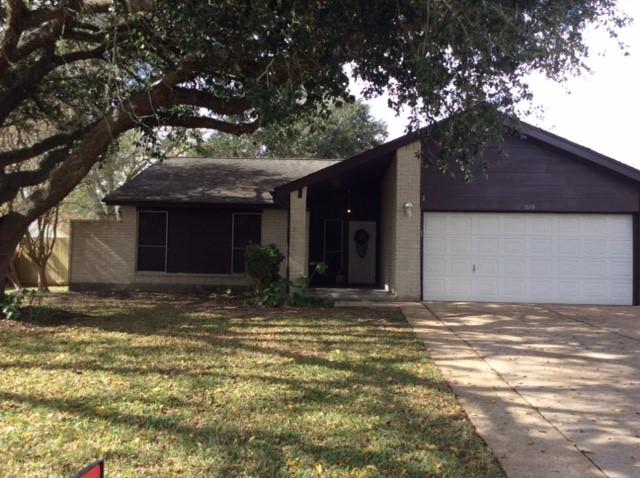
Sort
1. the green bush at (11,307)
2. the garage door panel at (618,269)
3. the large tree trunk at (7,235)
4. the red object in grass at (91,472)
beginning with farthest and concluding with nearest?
the garage door panel at (618,269) < the large tree trunk at (7,235) < the green bush at (11,307) < the red object in grass at (91,472)

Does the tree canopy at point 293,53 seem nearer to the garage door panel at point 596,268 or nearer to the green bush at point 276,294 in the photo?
the green bush at point 276,294

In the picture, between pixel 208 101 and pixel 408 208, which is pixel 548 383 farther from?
pixel 208 101

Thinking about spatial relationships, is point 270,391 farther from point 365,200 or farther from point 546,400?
point 365,200

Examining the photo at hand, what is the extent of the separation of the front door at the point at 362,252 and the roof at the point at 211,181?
102 inches

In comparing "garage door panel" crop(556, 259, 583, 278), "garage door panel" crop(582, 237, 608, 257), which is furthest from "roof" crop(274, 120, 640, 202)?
"garage door panel" crop(556, 259, 583, 278)

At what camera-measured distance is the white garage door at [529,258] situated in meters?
14.2

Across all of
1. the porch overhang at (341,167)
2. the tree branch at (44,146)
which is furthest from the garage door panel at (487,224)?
the tree branch at (44,146)

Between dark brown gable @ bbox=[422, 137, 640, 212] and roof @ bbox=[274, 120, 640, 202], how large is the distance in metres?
0.30

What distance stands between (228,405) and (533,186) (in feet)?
36.2

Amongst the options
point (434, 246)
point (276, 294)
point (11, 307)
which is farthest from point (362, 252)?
point (11, 307)

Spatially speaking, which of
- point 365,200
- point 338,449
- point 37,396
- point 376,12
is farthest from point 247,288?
point 338,449

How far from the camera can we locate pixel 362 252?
745 inches

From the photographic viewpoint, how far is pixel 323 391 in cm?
611

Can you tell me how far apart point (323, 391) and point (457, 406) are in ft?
4.52
